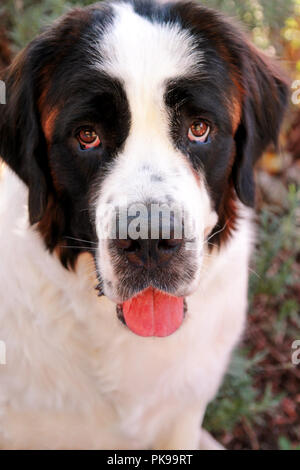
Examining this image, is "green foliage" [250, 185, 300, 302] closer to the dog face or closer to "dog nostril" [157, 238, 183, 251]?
the dog face

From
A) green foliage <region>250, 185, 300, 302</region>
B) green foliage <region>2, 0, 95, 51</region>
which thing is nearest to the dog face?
green foliage <region>2, 0, 95, 51</region>

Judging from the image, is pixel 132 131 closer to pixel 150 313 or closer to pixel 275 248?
pixel 150 313

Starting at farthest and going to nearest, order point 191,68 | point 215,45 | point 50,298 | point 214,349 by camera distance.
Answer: point 214,349 → point 50,298 → point 215,45 → point 191,68

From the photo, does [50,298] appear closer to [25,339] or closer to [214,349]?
[25,339]

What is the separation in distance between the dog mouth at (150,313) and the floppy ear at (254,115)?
0.50 m

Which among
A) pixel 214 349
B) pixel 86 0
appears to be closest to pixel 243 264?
pixel 214 349

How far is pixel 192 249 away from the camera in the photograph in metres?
1.99

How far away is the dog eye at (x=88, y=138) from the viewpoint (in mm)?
2057

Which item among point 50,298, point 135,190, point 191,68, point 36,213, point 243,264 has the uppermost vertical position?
point 191,68

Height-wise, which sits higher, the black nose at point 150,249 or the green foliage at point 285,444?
the black nose at point 150,249

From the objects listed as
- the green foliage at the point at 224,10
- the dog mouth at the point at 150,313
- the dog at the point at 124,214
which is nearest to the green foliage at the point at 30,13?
the green foliage at the point at 224,10

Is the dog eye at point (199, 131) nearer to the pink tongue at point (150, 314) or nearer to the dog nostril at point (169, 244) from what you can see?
the dog nostril at point (169, 244)

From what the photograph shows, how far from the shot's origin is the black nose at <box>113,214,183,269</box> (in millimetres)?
1848

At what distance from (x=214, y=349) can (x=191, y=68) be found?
1165 mm
